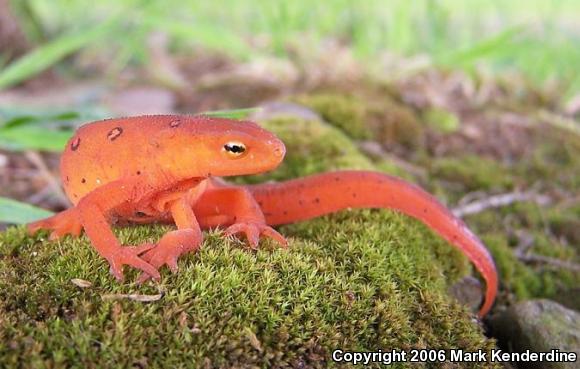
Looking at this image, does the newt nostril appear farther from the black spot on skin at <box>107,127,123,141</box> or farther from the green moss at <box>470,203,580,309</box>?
the green moss at <box>470,203,580,309</box>

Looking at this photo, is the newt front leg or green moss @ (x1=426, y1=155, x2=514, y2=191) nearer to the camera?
the newt front leg

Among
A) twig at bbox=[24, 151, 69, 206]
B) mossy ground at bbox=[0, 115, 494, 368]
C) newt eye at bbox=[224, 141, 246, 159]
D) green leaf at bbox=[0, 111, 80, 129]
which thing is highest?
green leaf at bbox=[0, 111, 80, 129]

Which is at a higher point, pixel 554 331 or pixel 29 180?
pixel 29 180

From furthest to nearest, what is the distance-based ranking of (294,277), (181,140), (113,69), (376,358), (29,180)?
(113,69) < (29,180) < (181,140) < (294,277) < (376,358)

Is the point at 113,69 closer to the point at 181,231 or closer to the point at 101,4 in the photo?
the point at 101,4

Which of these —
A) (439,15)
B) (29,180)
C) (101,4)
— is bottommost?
(29,180)

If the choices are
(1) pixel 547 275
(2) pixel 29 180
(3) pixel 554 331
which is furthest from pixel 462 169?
(2) pixel 29 180

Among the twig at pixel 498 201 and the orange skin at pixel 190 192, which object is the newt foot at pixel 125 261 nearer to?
the orange skin at pixel 190 192

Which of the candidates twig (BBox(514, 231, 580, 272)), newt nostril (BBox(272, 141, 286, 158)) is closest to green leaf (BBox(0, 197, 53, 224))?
newt nostril (BBox(272, 141, 286, 158))
